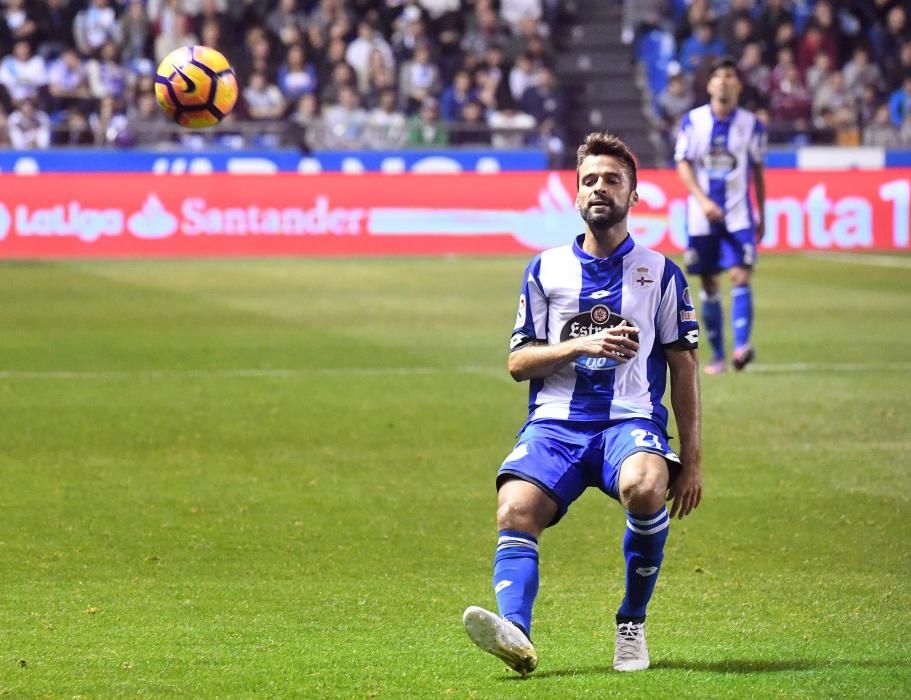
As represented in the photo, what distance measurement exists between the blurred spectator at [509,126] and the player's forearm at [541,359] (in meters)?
20.4

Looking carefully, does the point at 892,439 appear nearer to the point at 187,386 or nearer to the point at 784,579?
the point at 784,579

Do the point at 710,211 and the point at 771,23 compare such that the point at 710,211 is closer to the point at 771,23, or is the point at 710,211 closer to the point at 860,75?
the point at 860,75

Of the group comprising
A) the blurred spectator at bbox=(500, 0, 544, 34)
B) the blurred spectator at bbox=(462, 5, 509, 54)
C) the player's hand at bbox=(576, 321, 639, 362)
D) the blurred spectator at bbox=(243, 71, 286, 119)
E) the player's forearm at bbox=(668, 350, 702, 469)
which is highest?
the blurred spectator at bbox=(500, 0, 544, 34)

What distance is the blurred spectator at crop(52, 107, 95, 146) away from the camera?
24.9 metres

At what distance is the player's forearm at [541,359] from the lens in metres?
5.38

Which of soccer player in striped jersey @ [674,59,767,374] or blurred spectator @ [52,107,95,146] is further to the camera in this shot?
blurred spectator @ [52,107,95,146]

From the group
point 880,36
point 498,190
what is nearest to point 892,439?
point 498,190

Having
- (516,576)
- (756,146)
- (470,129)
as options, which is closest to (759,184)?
(756,146)

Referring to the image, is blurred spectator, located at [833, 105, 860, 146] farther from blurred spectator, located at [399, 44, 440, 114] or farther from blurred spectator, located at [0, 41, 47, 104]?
blurred spectator, located at [0, 41, 47, 104]

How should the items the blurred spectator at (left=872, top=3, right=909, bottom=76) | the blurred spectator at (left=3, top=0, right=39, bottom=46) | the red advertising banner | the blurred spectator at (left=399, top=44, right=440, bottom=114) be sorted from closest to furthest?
the red advertising banner → the blurred spectator at (left=3, top=0, right=39, bottom=46) → the blurred spectator at (left=399, top=44, right=440, bottom=114) → the blurred spectator at (left=872, top=3, right=909, bottom=76)

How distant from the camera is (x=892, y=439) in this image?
1020 cm

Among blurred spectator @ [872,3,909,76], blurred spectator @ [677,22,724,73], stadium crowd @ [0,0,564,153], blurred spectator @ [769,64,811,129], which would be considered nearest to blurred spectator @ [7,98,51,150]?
stadium crowd @ [0,0,564,153]

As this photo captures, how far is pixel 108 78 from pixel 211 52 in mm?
16660

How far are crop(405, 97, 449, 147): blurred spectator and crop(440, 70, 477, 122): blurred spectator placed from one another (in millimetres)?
921
